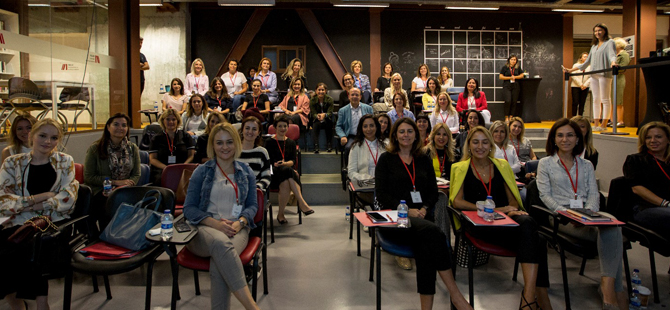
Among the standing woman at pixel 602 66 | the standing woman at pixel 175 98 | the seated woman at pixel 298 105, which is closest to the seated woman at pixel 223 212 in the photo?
the seated woman at pixel 298 105

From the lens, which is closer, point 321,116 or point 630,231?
point 630,231

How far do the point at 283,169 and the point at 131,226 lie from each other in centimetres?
233

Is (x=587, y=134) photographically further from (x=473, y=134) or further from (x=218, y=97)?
(x=218, y=97)

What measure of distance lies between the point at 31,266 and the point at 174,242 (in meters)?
0.88

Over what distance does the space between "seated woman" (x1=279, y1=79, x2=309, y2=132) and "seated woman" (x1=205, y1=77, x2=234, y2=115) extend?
1022mm

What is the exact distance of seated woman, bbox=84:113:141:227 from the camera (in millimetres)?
3719

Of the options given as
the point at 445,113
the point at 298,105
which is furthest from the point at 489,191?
the point at 298,105

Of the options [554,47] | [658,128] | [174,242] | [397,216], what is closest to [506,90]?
[554,47]

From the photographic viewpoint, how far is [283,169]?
4848 mm

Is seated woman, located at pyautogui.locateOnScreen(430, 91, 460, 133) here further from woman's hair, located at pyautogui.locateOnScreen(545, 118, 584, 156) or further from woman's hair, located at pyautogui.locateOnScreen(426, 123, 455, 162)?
woman's hair, located at pyautogui.locateOnScreen(545, 118, 584, 156)

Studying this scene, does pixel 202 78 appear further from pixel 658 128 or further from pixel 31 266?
pixel 658 128

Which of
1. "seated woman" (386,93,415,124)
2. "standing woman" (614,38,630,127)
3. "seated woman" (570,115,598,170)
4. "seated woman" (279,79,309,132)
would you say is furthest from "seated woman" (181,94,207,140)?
"standing woman" (614,38,630,127)

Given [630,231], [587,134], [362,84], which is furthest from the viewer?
[362,84]

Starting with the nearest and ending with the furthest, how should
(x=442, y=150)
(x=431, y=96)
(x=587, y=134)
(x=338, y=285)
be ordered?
(x=338, y=285) → (x=587, y=134) → (x=442, y=150) → (x=431, y=96)
